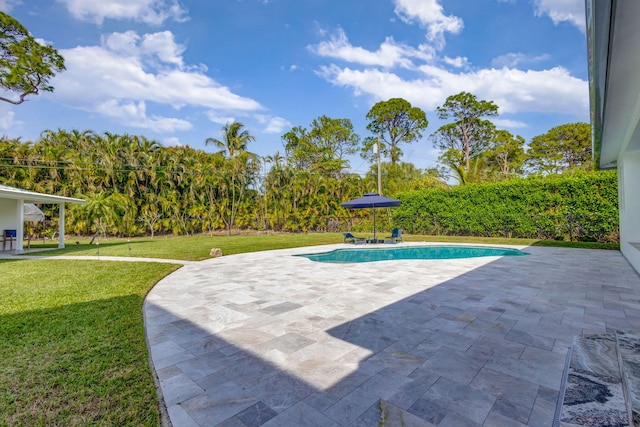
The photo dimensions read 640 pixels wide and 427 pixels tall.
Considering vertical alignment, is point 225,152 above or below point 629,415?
above

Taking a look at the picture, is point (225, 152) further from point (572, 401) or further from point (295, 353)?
point (572, 401)

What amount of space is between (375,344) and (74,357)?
2.97 meters

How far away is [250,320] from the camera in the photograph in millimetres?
3945

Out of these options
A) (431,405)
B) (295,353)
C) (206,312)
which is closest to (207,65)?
(206,312)

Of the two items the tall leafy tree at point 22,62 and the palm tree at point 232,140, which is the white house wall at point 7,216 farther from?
the palm tree at point 232,140

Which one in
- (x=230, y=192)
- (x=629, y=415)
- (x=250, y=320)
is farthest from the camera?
(x=230, y=192)

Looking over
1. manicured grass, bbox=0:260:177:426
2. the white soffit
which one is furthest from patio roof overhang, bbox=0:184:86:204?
the white soffit

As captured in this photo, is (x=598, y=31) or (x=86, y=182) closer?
Answer: (x=598, y=31)

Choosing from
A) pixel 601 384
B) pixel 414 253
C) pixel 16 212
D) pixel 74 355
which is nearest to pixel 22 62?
pixel 16 212

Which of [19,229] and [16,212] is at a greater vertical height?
[16,212]

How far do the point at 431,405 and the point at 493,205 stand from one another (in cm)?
1442

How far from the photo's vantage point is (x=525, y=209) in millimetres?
13312

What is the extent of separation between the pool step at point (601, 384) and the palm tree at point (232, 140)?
22.2 meters

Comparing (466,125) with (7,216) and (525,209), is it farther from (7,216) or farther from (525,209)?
(7,216)
